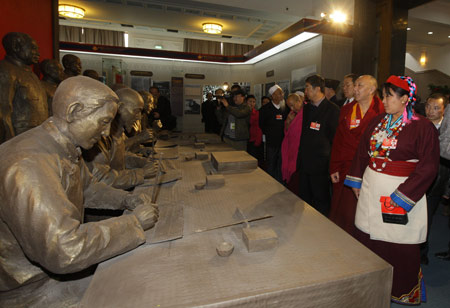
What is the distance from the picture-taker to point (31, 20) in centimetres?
402

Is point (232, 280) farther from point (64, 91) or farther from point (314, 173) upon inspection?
point (314, 173)

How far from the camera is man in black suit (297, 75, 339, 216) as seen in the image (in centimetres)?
277

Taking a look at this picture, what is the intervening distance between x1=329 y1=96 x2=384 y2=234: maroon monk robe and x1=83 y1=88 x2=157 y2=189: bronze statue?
1.59 m

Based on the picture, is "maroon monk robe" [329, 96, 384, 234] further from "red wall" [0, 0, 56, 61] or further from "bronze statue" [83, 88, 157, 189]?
"red wall" [0, 0, 56, 61]

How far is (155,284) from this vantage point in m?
0.83

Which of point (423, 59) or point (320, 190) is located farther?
point (423, 59)

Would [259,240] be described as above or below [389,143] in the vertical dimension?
below

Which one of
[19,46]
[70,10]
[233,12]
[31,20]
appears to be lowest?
[19,46]

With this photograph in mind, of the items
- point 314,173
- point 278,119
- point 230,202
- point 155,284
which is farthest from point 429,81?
point 155,284

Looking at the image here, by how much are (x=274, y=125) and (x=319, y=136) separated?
1.54 m

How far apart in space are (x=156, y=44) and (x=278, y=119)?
365 inches

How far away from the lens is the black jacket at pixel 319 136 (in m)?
2.75

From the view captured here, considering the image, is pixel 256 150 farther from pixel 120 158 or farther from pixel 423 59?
pixel 423 59

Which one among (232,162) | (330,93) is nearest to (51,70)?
(232,162)
